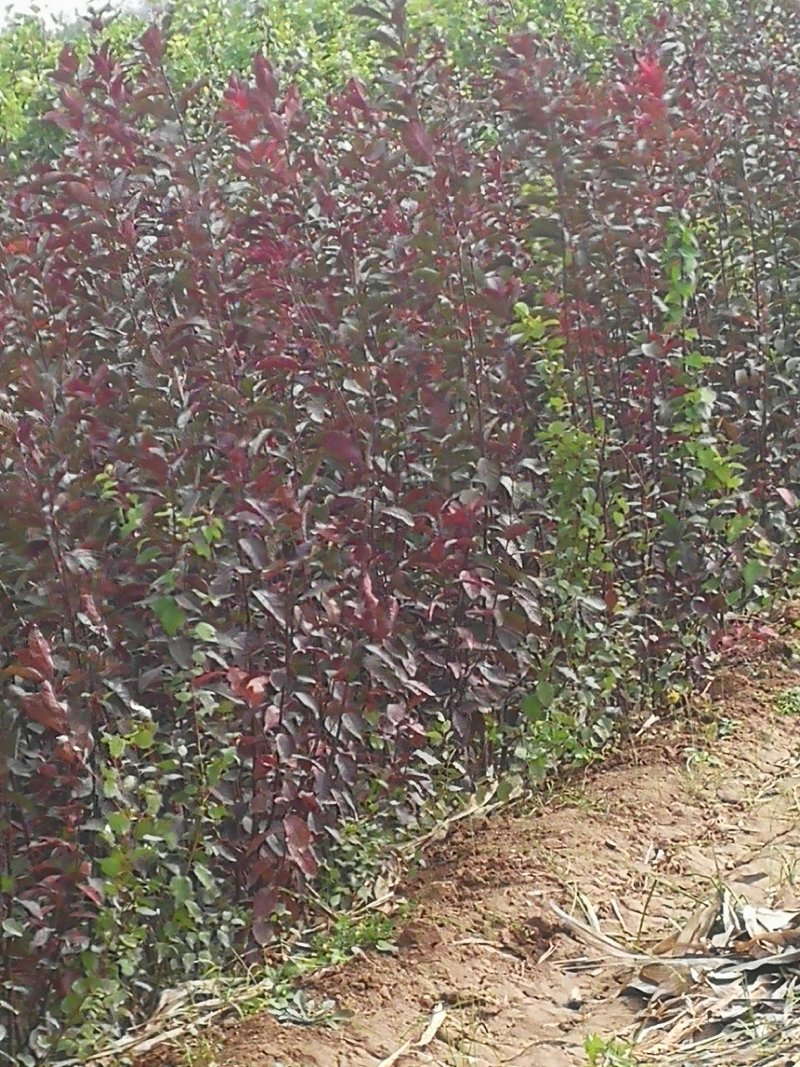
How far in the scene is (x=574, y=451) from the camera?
431 cm

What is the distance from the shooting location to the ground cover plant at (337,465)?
3254mm

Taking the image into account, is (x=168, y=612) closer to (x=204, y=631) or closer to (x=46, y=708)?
(x=204, y=631)

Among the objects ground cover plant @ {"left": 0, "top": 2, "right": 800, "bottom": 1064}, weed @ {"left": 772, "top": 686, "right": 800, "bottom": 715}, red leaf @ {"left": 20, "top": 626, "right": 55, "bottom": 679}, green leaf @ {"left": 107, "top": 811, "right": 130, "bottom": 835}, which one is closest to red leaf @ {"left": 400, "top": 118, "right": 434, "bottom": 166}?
ground cover plant @ {"left": 0, "top": 2, "right": 800, "bottom": 1064}

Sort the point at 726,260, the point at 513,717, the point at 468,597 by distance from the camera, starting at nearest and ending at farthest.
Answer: the point at 468,597 → the point at 513,717 → the point at 726,260

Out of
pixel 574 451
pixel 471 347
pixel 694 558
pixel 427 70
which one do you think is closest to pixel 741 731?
pixel 694 558

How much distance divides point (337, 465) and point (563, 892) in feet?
4.06

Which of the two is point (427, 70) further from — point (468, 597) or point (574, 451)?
point (468, 597)

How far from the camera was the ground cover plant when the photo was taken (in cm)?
325

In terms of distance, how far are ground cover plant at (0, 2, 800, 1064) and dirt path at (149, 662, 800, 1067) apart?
7.2 inches

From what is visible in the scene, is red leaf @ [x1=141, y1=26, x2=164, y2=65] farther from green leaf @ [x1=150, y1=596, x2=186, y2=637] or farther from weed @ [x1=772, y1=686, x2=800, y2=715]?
weed @ [x1=772, y1=686, x2=800, y2=715]

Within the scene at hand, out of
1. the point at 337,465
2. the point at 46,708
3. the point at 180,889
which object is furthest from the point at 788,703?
the point at 46,708

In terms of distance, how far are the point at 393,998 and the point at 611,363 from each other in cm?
203

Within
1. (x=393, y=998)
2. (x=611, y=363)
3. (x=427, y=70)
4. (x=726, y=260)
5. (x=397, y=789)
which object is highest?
(x=427, y=70)

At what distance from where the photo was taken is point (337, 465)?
12.4ft
